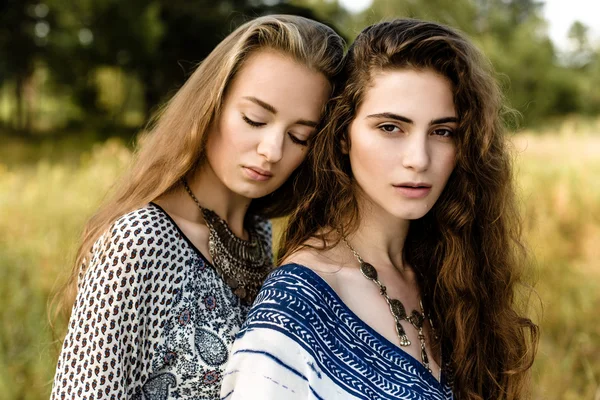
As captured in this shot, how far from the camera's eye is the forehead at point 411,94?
1833 mm

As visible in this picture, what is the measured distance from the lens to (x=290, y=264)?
1791mm

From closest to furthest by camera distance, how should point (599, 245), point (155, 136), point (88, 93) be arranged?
point (155, 136)
point (599, 245)
point (88, 93)

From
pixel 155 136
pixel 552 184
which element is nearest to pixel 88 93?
pixel 552 184

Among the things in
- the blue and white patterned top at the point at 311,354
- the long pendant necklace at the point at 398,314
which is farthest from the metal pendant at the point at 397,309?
the blue and white patterned top at the point at 311,354

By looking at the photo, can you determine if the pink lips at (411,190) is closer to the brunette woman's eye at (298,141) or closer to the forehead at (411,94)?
the forehead at (411,94)

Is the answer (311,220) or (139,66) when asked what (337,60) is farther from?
(139,66)

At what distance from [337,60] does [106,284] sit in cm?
100

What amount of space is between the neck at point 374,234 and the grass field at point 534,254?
48.5 inches

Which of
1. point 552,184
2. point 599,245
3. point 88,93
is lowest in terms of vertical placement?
point 88,93

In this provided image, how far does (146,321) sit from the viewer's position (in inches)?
77.8

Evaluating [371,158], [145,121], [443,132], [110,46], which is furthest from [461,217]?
[110,46]

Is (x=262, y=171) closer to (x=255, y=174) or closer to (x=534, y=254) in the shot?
(x=255, y=174)

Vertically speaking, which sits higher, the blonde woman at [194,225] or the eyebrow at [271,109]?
the eyebrow at [271,109]

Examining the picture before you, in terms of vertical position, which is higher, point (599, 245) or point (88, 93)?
point (599, 245)
